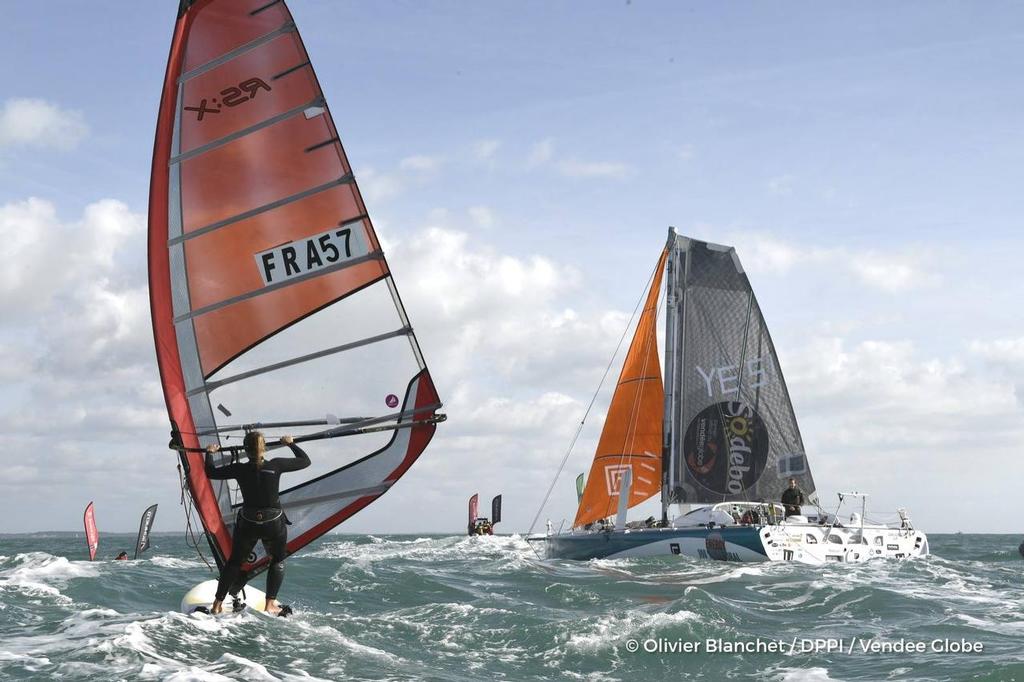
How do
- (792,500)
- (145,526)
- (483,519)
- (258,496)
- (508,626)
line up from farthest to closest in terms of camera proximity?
(483,519)
(145,526)
(792,500)
(508,626)
(258,496)

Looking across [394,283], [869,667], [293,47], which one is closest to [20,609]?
[394,283]

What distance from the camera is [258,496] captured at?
916 cm

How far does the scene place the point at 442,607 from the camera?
1331 cm

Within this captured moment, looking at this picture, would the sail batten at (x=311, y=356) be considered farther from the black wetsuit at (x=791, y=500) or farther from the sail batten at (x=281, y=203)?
the black wetsuit at (x=791, y=500)

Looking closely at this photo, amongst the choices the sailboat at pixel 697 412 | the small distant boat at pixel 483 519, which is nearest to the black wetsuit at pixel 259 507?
the sailboat at pixel 697 412

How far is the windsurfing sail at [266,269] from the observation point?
9.53 m

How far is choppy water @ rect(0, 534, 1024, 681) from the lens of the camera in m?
8.88

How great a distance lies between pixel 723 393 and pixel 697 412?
843 millimetres

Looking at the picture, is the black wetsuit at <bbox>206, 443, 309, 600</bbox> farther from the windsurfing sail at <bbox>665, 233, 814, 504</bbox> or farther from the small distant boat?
the small distant boat

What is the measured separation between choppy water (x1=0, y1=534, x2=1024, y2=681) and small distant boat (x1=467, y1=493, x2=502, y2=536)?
91.2 feet

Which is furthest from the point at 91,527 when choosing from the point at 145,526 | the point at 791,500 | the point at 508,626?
the point at 508,626

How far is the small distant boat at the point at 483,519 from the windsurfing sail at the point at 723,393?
71.0 ft

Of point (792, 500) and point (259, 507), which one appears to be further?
point (792, 500)

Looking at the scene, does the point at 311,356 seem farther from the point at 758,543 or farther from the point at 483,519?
the point at 483,519
